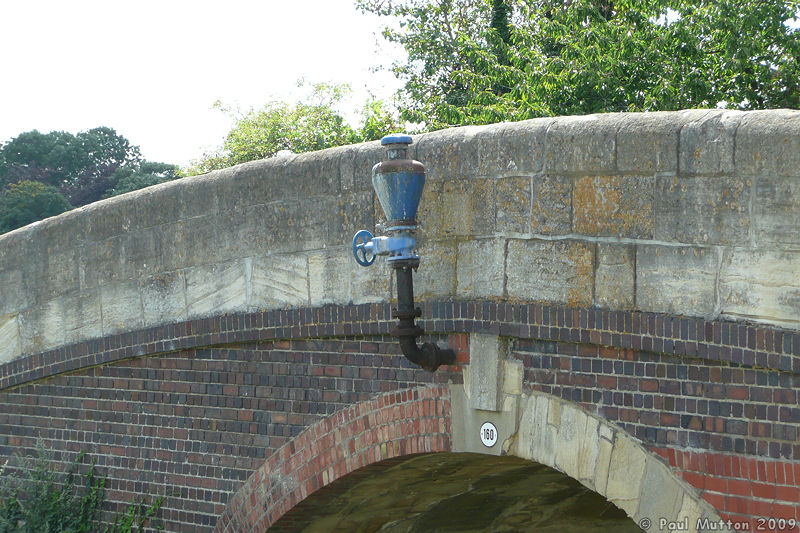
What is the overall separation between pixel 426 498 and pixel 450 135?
3108mm

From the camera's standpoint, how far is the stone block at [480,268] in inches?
213

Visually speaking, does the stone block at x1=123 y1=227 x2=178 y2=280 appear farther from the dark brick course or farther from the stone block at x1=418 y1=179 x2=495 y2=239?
the stone block at x1=418 y1=179 x2=495 y2=239

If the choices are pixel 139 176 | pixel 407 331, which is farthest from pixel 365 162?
pixel 139 176

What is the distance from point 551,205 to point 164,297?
308 centimetres

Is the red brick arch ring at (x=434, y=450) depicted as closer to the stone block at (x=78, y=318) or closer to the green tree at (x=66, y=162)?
the stone block at (x=78, y=318)

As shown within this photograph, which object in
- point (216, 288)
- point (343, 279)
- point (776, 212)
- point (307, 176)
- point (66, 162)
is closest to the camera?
point (776, 212)

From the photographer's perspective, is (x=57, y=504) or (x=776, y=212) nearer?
(x=776, y=212)

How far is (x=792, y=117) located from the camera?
14.6ft

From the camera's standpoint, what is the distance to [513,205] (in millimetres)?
Answer: 5363

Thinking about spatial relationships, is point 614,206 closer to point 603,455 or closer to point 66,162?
point 603,455

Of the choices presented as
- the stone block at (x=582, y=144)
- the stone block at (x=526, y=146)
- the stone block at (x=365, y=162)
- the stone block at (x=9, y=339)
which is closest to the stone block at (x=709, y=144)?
the stone block at (x=582, y=144)

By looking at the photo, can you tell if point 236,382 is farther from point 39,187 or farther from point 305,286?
point 39,187

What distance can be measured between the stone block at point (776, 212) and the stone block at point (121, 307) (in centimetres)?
441

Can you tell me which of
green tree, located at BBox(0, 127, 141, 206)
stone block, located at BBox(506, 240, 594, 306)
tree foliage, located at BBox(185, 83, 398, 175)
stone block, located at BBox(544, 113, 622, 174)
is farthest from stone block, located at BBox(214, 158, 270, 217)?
green tree, located at BBox(0, 127, 141, 206)
